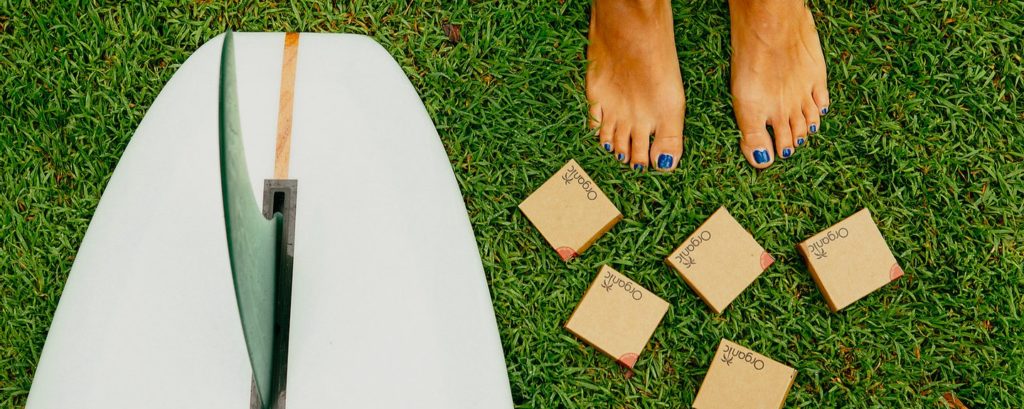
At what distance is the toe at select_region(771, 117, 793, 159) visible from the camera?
1.83 m

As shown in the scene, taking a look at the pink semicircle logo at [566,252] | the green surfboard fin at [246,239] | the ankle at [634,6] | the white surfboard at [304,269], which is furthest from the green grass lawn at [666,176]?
the green surfboard fin at [246,239]

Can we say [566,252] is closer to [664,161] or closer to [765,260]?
[664,161]

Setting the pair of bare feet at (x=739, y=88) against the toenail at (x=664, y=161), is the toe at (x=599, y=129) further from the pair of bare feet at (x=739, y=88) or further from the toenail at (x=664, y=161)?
the toenail at (x=664, y=161)

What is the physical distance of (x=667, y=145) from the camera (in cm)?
181

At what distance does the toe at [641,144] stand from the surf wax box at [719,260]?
22 centimetres

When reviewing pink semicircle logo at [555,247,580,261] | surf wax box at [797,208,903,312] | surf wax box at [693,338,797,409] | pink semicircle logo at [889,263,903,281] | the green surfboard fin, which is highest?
the green surfboard fin

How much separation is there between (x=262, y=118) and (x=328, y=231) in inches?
8.6

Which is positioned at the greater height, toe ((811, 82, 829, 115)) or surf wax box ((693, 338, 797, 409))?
toe ((811, 82, 829, 115))

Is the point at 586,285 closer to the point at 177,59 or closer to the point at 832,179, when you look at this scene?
the point at 832,179

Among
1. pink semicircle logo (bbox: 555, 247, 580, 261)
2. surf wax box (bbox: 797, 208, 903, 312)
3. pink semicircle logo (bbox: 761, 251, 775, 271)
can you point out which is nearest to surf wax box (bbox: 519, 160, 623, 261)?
pink semicircle logo (bbox: 555, 247, 580, 261)

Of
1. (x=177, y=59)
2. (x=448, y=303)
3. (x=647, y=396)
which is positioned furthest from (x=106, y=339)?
(x=647, y=396)

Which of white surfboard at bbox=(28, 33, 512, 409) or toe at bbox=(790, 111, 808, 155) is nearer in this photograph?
white surfboard at bbox=(28, 33, 512, 409)

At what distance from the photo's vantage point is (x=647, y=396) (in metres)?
1.76

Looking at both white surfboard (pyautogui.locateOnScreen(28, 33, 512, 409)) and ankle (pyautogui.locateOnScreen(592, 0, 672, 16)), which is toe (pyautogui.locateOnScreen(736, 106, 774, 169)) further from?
white surfboard (pyautogui.locateOnScreen(28, 33, 512, 409))
